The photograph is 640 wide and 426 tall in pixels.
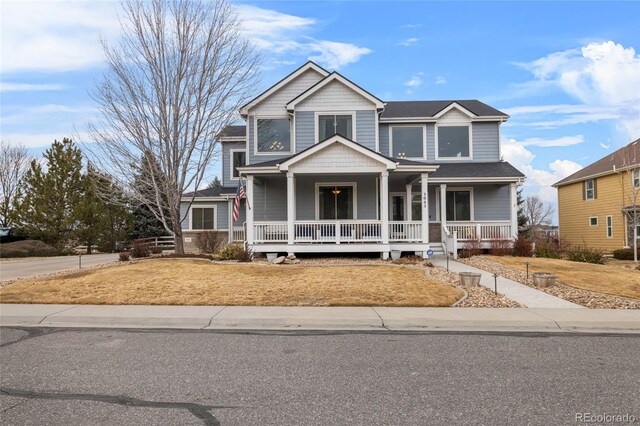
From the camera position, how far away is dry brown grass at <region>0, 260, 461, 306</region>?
396 inches

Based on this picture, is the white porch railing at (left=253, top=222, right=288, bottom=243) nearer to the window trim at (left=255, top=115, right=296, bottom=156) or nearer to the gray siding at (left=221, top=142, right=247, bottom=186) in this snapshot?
the window trim at (left=255, top=115, right=296, bottom=156)

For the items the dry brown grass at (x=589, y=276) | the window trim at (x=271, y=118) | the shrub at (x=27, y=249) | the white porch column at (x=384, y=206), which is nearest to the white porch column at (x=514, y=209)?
the dry brown grass at (x=589, y=276)

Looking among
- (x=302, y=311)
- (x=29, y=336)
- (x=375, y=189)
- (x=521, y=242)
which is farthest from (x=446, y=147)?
(x=29, y=336)

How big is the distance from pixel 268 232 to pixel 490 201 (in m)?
11.4

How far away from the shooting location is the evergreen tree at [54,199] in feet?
94.6

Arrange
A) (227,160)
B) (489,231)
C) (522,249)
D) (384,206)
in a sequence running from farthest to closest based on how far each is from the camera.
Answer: (227,160)
(489,231)
(522,249)
(384,206)

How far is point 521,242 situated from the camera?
19281mm

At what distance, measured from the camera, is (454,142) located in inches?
902

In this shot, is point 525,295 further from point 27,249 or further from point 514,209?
point 27,249

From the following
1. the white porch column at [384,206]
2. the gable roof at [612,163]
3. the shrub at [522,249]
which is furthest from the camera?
the gable roof at [612,163]

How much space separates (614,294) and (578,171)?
984 inches

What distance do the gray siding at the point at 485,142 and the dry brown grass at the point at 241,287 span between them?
36.4 ft

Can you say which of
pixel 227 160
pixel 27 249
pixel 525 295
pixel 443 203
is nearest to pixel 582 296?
pixel 525 295

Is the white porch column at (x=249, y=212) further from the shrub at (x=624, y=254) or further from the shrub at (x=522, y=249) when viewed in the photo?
the shrub at (x=624, y=254)
